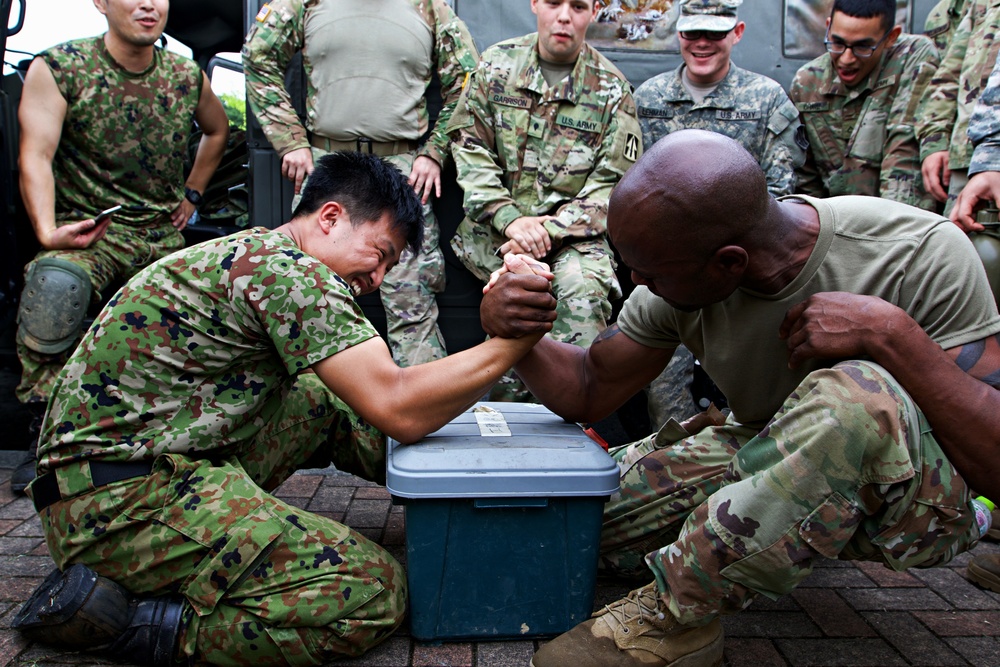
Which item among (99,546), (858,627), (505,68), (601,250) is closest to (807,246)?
(858,627)

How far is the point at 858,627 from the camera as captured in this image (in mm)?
2117

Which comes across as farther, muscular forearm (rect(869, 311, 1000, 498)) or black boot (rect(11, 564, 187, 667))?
black boot (rect(11, 564, 187, 667))

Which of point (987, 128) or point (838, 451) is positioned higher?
point (987, 128)

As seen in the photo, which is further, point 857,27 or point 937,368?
point 857,27

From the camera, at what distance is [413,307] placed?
352cm

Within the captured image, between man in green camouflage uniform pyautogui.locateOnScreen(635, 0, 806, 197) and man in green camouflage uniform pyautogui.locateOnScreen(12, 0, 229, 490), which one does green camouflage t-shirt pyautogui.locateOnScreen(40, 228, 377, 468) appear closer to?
man in green camouflage uniform pyautogui.locateOnScreen(12, 0, 229, 490)

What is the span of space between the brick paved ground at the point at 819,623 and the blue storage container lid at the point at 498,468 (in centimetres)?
40

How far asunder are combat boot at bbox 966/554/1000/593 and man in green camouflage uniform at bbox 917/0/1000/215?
1.36 metres

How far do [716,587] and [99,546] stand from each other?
1.38 metres

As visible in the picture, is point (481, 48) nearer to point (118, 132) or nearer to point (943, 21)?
point (118, 132)

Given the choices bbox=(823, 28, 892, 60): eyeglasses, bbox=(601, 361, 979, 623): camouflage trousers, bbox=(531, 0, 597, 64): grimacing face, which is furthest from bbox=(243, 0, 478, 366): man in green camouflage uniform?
bbox=(601, 361, 979, 623): camouflage trousers

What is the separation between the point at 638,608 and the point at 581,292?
1.58 m

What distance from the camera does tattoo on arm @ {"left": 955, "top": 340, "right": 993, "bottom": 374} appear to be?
170 centimetres

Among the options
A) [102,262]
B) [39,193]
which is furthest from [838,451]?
[39,193]
